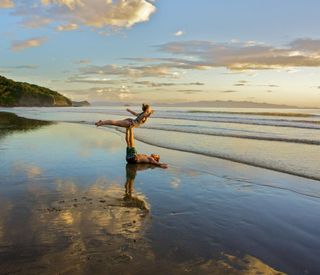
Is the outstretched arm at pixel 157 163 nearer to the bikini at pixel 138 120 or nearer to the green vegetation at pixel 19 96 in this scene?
the bikini at pixel 138 120

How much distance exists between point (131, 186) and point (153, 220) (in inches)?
124

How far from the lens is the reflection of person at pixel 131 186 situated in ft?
26.4

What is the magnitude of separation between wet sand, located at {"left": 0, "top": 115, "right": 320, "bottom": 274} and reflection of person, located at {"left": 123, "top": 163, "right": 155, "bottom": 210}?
3cm

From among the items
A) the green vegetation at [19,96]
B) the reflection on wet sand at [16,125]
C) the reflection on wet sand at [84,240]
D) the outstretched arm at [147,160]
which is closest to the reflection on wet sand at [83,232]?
the reflection on wet sand at [84,240]

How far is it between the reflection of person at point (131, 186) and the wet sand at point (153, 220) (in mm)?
31

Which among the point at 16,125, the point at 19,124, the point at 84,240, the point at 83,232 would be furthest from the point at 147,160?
the point at 19,124

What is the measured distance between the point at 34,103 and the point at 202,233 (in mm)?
174150

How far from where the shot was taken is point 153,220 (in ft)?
22.8

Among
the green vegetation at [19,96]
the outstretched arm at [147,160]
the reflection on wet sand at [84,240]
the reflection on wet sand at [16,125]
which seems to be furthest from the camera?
the green vegetation at [19,96]

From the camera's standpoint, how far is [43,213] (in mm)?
7016

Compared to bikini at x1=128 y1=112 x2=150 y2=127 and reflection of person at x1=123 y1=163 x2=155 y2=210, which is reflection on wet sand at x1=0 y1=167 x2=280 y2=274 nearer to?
reflection of person at x1=123 y1=163 x2=155 y2=210

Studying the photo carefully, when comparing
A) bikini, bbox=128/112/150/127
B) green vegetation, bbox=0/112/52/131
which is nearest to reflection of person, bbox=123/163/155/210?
bikini, bbox=128/112/150/127

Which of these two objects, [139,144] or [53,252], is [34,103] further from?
[53,252]

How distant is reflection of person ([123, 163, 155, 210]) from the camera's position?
806cm
